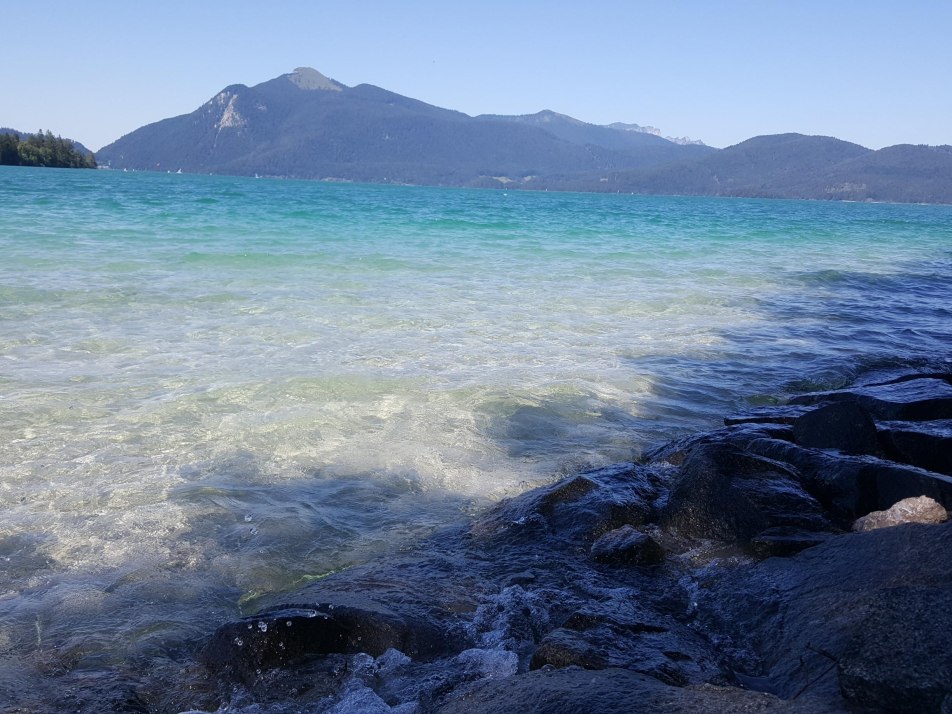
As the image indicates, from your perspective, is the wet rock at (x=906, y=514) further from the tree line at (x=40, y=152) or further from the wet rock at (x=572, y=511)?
the tree line at (x=40, y=152)

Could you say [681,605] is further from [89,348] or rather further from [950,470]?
[89,348]

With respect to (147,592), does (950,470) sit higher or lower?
higher

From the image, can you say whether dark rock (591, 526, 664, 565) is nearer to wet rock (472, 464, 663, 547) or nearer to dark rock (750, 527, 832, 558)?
wet rock (472, 464, 663, 547)

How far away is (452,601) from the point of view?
12.8 feet

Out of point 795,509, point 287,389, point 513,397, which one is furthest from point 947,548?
point 287,389

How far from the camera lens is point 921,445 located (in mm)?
5387

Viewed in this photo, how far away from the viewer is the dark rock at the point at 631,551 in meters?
4.30

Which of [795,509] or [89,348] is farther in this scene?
[89,348]

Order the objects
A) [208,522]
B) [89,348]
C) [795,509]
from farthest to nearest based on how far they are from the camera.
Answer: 1. [89,348]
2. [208,522]
3. [795,509]

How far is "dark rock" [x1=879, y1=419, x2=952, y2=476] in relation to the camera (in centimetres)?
A: 527

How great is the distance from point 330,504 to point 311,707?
2.30m

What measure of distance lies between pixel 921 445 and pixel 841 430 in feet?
1.69

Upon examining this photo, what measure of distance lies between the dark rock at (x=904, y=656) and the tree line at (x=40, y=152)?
11937 centimetres

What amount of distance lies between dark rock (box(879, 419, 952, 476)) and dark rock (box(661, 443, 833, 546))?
1.18m
